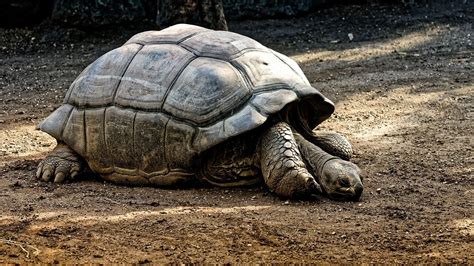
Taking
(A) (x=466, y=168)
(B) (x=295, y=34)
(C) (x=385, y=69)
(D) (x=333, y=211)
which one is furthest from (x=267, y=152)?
(B) (x=295, y=34)

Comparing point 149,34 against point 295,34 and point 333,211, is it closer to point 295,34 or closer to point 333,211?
point 333,211

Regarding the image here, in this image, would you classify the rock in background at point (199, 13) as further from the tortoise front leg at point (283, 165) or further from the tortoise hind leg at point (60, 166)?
the tortoise front leg at point (283, 165)

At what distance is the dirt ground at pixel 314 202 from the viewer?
416cm

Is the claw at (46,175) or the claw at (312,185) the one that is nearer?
the claw at (312,185)

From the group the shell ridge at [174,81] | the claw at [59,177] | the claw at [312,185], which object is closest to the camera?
the claw at [312,185]

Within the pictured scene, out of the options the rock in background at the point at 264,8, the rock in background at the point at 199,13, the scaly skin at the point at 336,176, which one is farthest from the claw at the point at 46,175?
the rock in background at the point at 264,8

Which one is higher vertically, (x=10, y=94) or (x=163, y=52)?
(x=163, y=52)

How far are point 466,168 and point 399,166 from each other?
0.44 m

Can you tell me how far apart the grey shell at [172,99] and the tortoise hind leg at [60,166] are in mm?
74

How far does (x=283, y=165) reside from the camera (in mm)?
4891

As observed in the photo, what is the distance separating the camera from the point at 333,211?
469cm

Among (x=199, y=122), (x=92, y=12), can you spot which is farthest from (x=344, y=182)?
(x=92, y=12)

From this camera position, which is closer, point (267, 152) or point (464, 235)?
point (464, 235)

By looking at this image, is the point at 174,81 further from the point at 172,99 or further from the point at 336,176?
→ the point at 336,176
